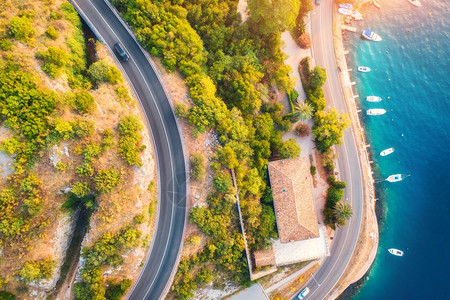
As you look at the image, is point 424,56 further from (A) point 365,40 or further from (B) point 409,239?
(B) point 409,239

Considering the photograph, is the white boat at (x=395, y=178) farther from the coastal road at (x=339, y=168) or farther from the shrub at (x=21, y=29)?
the shrub at (x=21, y=29)

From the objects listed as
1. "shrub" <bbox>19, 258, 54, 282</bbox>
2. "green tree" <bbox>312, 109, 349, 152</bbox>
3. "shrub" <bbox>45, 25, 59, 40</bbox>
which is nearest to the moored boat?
"green tree" <bbox>312, 109, 349, 152</bbox>

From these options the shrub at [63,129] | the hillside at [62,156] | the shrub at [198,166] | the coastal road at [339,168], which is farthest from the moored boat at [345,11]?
the shrub at [63,129]

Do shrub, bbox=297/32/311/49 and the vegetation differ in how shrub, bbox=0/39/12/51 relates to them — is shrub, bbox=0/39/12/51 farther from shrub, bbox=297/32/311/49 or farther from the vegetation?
shrub, bbox=297/32/311/49

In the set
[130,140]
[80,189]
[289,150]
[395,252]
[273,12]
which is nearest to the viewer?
[80,189]

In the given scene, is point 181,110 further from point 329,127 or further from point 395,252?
point 395,252

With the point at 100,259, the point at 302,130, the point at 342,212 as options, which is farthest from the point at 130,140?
the point at 342,212
